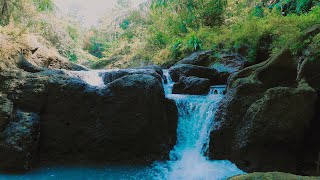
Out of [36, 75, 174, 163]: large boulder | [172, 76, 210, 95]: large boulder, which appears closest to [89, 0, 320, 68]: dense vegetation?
[172, 76, 210, 95]: large boulder

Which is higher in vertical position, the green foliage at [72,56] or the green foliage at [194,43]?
the green foliage at [72,56]

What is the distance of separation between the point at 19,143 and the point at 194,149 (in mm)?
3955

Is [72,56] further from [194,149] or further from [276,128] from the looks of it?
[276,128]

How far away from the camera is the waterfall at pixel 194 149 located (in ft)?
20.6

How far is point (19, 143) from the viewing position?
629 centimetres

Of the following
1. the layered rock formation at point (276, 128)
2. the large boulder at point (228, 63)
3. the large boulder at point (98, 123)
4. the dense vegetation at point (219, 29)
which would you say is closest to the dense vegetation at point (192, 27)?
the dense vegetation at point (219, 29)

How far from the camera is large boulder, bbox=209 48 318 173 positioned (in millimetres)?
5926

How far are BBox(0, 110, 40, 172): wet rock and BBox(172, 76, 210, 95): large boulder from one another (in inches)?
179

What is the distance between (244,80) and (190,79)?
2.75 meters

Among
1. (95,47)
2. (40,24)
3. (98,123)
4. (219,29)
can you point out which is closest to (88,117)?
(98,123)

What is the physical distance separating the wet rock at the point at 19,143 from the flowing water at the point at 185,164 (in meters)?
0.29

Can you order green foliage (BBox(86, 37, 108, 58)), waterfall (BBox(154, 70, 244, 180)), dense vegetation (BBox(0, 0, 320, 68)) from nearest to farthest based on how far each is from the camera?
waterfall (BBox(154, 70, 244, 180))
dense vegetation (BBox(0, 0, 320, 68))
green foliage (BBox(86, 37, 108, 58))

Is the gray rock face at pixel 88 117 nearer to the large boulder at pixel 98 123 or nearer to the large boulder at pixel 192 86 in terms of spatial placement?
the large boulder at pixel 98 123

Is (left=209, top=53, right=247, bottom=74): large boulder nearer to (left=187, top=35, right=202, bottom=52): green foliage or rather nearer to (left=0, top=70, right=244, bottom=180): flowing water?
(left=187, top=35, right=202, bottom=52): green foliage
